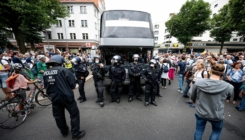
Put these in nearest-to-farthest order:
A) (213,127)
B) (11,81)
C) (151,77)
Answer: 1. (213,127)
2. (11,81)
3. (151,77)

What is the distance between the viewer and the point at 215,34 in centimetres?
2381

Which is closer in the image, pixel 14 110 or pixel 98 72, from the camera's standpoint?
pixel 14 110

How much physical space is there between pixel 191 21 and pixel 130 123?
26.0 m

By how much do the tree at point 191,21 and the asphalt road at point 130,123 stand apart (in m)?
23.0

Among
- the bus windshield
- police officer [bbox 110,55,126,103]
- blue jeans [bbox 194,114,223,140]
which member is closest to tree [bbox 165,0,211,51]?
the bus windshield

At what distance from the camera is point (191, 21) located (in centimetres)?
2177

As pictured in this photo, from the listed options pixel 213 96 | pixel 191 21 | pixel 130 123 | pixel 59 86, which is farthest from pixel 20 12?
pixel 191 21

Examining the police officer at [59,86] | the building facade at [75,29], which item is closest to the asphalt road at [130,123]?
the police officer at [59,86]

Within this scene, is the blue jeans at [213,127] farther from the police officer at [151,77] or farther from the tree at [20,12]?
the tree at [20,12]

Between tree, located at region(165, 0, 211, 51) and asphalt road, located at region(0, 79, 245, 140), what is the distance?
75.6 ft

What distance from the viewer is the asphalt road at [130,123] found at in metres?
2.68

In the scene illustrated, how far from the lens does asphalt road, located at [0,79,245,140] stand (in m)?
2.68

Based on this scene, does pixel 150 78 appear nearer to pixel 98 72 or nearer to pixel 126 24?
pixel 98 72

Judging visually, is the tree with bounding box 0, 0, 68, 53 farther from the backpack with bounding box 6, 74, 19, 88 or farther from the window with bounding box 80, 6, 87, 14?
the window with bounding box 80, 6, 87, 14
